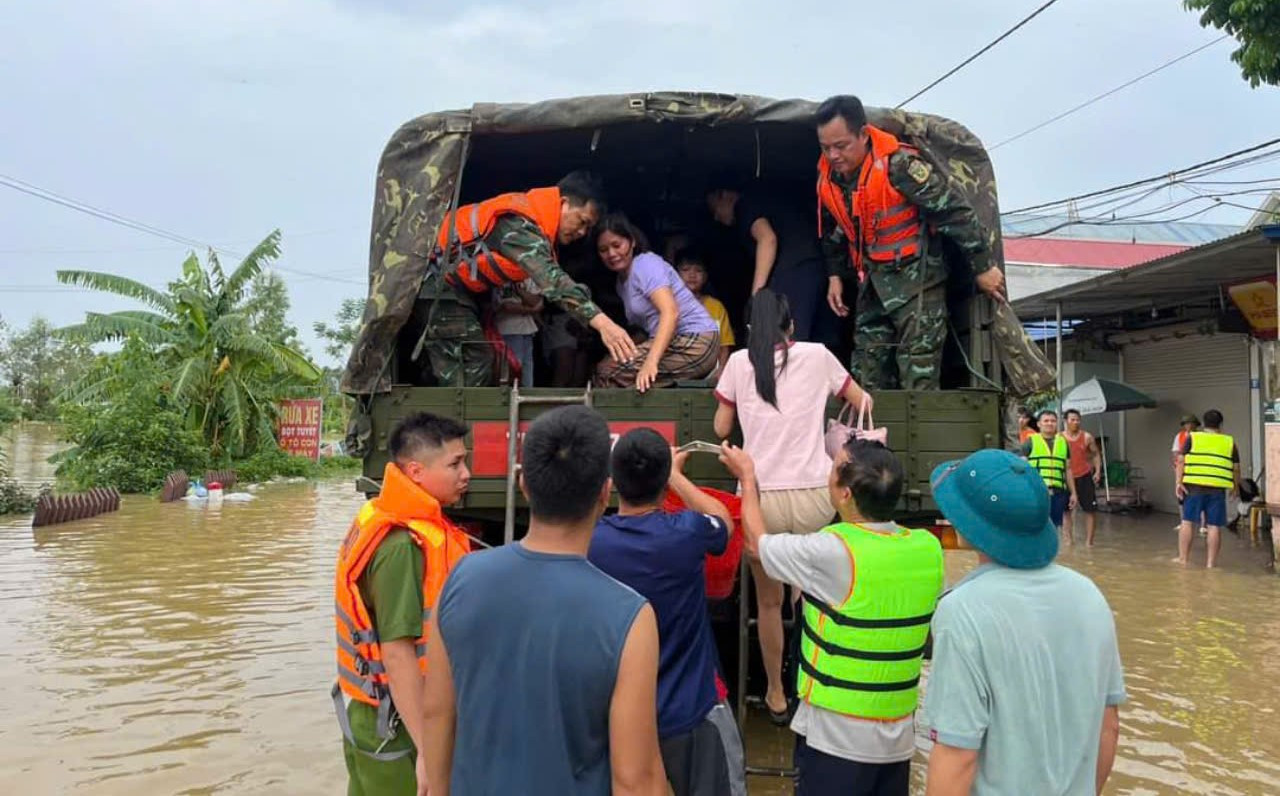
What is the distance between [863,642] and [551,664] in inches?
38.5

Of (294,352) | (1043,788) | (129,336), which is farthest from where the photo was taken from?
(294,352)

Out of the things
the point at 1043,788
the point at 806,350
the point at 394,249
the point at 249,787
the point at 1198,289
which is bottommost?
the point at 249,787

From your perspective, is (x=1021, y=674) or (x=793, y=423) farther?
(x=793, y=423)

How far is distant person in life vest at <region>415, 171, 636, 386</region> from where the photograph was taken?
12.3 feet

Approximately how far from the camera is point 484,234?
12.7 ft

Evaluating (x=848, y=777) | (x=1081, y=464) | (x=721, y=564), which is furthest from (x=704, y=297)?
(x=1081, y=464)

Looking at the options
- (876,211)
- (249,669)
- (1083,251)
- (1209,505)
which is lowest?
(249,669)

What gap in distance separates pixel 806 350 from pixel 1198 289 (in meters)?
10.8

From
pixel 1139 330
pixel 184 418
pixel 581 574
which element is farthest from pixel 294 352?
pixel 581 574

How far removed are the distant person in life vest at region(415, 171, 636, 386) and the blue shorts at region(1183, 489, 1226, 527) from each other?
7.53m

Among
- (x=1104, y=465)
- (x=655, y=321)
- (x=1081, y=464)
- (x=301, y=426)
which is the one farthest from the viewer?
(x=301, y=426)

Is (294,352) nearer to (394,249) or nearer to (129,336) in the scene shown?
(129,336)

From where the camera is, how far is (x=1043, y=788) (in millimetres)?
1706

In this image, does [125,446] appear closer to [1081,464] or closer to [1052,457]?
[1052,457]
